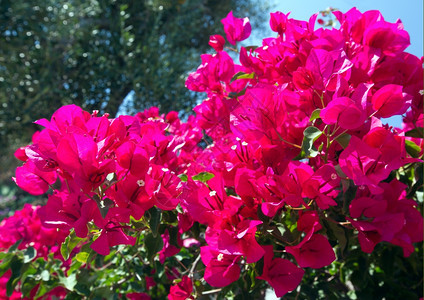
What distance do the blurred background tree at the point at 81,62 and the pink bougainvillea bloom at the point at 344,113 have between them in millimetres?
4403

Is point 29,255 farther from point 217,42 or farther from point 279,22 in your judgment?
point 279,22

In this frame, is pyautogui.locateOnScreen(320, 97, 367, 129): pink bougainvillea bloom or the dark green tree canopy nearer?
pyautogui.locateOnScreen(320, 97, 367, 129): pink bougainvillea bloom

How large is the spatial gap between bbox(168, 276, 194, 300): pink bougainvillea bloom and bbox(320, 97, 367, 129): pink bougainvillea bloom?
1.43ft

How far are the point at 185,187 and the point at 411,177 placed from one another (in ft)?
1.92

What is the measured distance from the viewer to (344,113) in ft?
→ 1.82

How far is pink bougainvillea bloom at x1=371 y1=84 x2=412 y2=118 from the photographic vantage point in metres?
0.61

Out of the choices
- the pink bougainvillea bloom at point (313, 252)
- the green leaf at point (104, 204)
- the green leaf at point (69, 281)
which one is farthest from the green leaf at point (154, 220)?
the green leaf at point (69, 281)

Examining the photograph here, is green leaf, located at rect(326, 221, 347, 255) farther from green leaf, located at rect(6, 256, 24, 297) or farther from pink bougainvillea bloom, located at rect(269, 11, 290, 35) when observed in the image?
green leaf, located at rect(6, 256, 24, 297)

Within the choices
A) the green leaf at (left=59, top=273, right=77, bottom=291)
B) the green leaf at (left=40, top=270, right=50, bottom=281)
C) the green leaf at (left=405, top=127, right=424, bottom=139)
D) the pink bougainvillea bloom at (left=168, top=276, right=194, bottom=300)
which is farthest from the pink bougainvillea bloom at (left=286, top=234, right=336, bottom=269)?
the green leaf at (left=40, top=270, right=50, bottom=281)

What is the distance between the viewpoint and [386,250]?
3.13 feet

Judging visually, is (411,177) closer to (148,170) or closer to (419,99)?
(419,99)

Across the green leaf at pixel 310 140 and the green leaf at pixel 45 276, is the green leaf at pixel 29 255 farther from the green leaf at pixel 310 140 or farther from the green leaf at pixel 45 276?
the green leaf at pixel 310 140

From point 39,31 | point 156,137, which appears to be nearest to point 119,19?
point 39,31

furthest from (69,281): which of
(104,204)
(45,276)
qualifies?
(104,204)
